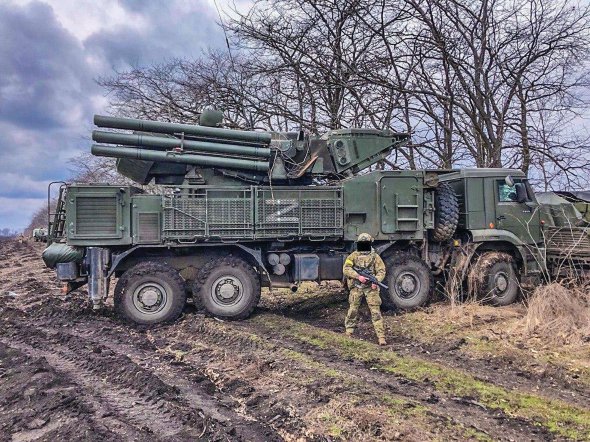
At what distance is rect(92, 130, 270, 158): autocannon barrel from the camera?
30.4 feet

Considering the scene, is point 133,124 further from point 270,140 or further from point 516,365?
point 516,365

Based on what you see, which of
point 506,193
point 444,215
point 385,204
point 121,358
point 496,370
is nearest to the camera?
point 496,370

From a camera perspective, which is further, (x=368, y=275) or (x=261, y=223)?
(x=261, y=223)

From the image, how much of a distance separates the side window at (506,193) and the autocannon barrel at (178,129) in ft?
15.9

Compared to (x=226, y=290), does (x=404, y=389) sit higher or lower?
lower

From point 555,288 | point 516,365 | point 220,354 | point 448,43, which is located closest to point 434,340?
point 516,365

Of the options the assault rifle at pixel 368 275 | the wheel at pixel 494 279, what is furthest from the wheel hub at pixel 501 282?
the assault rifle at pixel 368 275

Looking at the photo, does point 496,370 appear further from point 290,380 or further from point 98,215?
point 98,215

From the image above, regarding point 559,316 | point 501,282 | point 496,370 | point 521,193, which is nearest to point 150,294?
point 496,370

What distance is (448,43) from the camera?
14617mm

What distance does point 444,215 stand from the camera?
10.4 m

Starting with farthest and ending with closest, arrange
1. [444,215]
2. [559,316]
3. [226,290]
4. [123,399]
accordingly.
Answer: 1. [444,215]
2. [226,290]
3. [559,316]
4. [123,399]

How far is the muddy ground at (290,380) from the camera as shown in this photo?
4.54 metres

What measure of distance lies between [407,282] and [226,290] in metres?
3.26
